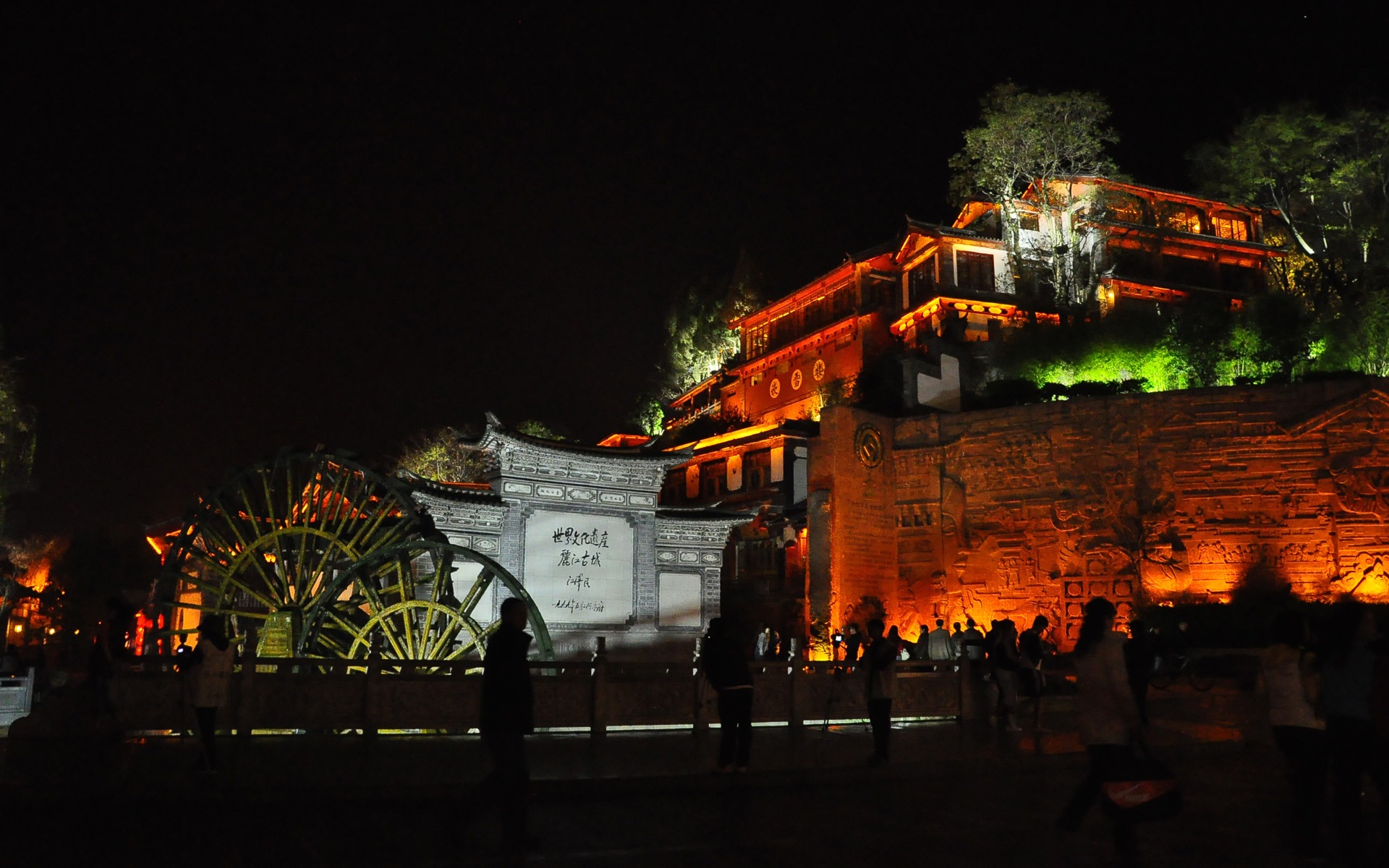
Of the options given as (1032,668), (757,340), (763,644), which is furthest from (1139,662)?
(757,340)

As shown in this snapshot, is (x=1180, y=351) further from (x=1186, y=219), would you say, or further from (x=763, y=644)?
(x=763, y=644)

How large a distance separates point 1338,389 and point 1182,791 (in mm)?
20053

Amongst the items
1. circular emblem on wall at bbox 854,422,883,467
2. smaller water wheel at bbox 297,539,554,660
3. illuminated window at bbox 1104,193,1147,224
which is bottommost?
smaller water wheel at bbox 297,539,554,660

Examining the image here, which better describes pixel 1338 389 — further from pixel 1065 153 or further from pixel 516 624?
pixel 516 624

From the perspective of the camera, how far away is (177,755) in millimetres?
10242

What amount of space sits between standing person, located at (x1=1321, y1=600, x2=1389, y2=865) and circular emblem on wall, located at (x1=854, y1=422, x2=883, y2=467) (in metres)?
22.1

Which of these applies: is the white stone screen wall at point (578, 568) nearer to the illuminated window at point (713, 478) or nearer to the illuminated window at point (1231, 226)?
the illuminated window at point (713, 478)

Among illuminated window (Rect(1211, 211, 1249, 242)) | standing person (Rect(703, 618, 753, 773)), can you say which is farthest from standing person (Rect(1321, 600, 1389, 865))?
illuminated window (Rect(1211, 211, 1249, 242))

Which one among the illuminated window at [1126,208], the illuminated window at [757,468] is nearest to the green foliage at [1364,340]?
the illuminated window at [1126,208]

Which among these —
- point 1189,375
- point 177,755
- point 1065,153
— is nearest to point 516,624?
point 177,755

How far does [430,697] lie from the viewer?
12.1 metres

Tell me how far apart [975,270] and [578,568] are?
23.5 meters

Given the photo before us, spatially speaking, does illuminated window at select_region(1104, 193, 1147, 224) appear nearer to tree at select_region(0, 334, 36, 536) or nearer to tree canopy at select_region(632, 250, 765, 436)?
tree canopy at select_region(632, 250, 765, 436)

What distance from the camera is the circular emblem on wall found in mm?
28234
